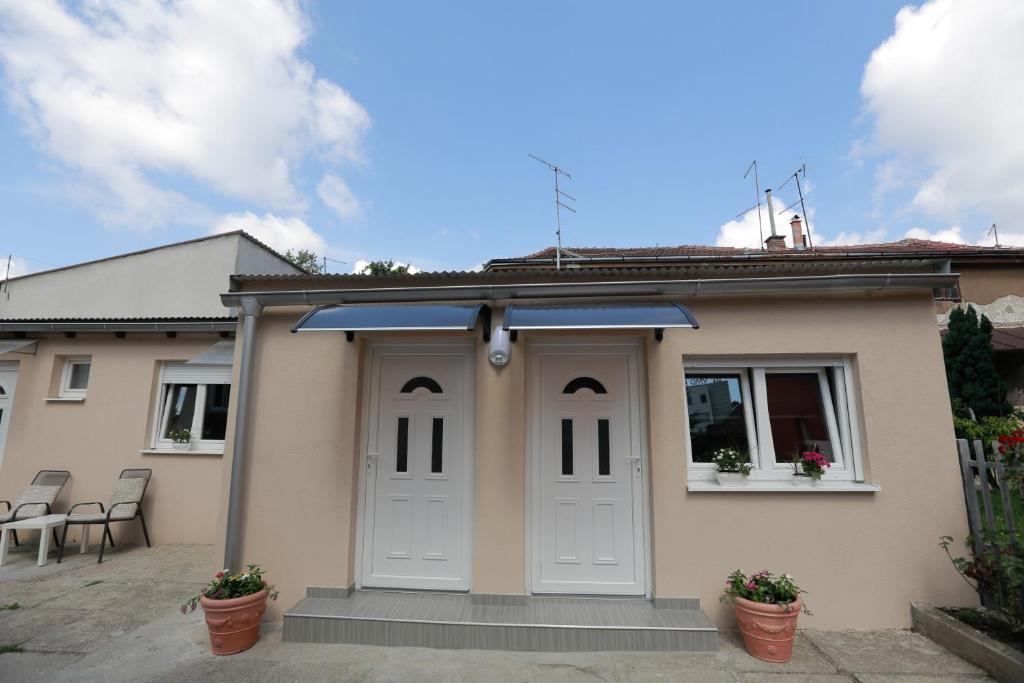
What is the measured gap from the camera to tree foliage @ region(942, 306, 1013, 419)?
11.6 metres

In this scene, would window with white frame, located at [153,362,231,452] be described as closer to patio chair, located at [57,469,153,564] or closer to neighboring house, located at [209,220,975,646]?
patio chair, located at [57,469,153,564]

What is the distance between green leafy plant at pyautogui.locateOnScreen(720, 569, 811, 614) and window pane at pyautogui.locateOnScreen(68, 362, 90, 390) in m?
13.3

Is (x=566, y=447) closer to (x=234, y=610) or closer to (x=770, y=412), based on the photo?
(x=770, y=412)

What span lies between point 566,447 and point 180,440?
870cm

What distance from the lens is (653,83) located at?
11.0 metres

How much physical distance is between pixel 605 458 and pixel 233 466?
4.69m

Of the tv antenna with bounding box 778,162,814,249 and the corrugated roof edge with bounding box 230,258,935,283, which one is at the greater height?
the tv antenna with bounding box 778,162,814,249

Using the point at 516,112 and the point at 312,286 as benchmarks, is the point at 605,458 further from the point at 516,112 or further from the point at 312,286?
the point at 516,112

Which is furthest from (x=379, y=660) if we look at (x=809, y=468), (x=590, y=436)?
(x=809, y=468)

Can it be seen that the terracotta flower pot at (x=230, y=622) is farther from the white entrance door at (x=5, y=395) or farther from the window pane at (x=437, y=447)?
the white entrance door at (x=5, y=395)

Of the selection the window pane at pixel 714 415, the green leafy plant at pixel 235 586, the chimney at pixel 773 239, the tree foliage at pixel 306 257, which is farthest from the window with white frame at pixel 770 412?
the tree foliage at pixel 306 257

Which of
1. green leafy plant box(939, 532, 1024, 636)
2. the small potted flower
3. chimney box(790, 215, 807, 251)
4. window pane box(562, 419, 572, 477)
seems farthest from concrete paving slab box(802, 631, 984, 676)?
chimney box(790, 215, 807, 251)

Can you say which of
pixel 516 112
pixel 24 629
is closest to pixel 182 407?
pixel 24 629

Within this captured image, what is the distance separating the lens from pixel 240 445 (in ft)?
17.8
